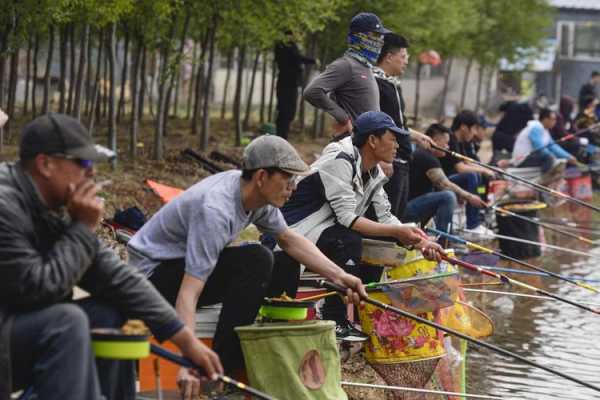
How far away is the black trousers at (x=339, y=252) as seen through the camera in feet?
27.5

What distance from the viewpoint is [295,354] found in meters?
6.62

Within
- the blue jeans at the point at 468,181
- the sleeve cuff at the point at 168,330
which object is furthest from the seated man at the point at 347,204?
the blue jeans at the point at 468,181

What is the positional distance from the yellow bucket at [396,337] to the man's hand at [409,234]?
509 millimetres

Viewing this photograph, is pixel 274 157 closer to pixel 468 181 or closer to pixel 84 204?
pixel 84 204

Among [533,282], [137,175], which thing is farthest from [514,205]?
[137,175]

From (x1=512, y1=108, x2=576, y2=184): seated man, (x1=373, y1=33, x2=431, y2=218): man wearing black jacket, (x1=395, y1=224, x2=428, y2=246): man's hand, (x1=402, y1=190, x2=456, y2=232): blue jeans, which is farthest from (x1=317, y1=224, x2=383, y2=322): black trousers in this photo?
(x1=512, y1=108, x2=576, y2=184): seated man

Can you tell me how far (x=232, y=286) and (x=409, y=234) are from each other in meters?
1.94

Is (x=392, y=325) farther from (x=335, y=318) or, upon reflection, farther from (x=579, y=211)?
(x=579, y=211)

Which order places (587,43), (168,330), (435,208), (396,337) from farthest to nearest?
(587,43), (435,208), (396,337), (168,330)

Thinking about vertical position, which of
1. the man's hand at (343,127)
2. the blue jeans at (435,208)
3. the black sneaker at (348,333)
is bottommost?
the black sneaker at (348,333)

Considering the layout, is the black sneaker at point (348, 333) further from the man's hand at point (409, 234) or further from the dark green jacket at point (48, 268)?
the dark green jacket at point (48, 268)

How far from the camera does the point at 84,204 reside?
5.14 m

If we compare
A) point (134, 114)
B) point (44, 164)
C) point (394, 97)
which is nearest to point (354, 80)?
point (394, 97)

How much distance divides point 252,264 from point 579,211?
50.3 ft
